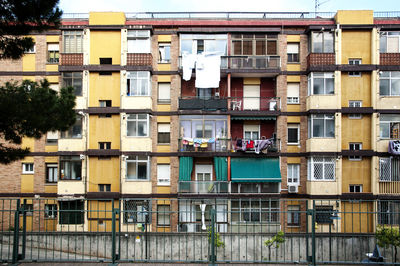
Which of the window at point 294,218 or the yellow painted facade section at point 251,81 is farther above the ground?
the yellow painted facade section at point 251,81

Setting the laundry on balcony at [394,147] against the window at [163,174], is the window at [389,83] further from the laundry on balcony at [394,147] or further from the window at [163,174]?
the window at [163,174]

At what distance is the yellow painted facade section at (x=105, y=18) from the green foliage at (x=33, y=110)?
12.5m

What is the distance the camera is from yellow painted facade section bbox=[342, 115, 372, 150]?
79.0 ft

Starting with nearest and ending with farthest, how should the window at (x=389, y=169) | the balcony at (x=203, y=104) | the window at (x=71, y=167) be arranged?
the window at (x=389, y=169) < the window at (x=71, y=167) < the balcony at (x=203, y=104)

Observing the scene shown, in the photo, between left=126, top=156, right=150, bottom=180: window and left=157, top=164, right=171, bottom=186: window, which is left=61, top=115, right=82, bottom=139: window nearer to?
left=126, top=156, right=150, bottom=180: window

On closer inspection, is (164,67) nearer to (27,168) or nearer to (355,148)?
(27,168)

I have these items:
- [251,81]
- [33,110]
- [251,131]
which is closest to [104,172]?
[251,131]

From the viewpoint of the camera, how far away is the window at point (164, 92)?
25.1 m

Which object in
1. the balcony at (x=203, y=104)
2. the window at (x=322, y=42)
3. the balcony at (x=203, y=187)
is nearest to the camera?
the balcony at (x=203, y=187)

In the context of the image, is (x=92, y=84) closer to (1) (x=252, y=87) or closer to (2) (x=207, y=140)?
(2) (x=207, y=140)

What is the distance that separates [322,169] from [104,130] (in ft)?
48.8

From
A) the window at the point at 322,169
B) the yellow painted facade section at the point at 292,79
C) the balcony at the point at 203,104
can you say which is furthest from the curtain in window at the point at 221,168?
the yellow painted facade section at the point at 292,79

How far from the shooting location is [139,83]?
24.2 metres

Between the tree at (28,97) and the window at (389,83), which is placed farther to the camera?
the window at (389,83)
